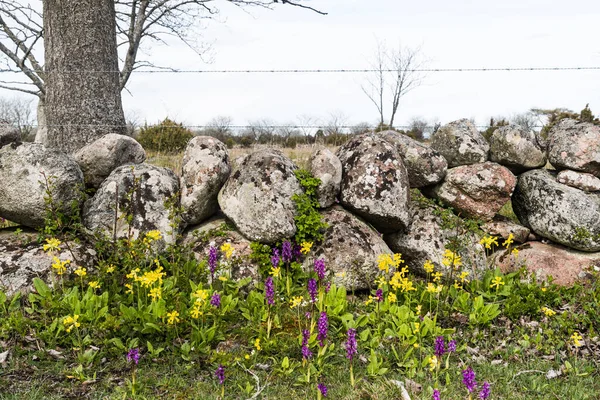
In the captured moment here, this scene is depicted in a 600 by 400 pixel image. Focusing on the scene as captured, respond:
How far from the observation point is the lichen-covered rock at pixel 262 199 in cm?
566

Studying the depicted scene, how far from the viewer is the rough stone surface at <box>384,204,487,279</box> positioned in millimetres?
6293

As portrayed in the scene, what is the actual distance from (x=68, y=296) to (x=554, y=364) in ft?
14.1

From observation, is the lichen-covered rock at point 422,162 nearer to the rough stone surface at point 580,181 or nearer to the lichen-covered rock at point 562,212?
the lichen-covered rock at point 562,212

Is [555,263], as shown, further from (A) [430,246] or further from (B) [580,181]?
(A) [430,246]

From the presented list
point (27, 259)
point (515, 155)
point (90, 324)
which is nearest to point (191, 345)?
point (90, 324)

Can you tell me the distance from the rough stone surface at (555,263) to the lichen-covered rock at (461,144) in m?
1.26

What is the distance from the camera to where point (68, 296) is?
476 centimetres

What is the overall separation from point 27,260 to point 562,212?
6.07 meters

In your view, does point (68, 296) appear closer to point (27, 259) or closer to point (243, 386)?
point (27, 259)

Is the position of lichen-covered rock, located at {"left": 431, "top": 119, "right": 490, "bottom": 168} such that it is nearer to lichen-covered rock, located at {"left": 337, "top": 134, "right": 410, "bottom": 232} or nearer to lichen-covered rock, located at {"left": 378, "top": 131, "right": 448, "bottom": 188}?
lichen-covered rock, located at {"left": 378, "top": 131, "right": 448, "bottom": 188}

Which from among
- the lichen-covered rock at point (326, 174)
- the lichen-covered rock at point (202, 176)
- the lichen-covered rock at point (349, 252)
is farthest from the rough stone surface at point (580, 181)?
the lichen-covered rock at point (202, 176)

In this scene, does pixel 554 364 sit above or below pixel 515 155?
below

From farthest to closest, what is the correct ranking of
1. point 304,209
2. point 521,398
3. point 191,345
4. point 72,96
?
point 72,96 < point 304,209 < point 191,345 < point 521,398

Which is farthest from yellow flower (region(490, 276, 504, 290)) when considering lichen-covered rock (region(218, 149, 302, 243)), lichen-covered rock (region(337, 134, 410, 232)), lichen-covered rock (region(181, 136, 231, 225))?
lichen-covered rock (region(181, 136, 231, 225))
